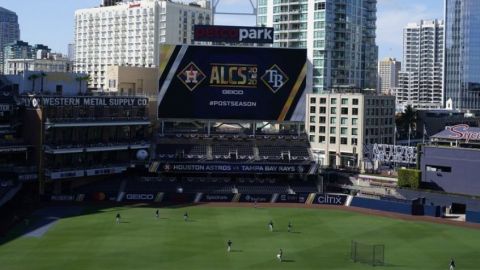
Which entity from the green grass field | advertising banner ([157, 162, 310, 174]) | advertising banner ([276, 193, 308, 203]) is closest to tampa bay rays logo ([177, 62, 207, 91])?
advertising banner ([157, 162, 310, 174])

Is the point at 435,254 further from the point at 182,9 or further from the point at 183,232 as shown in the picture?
the point at 182,9

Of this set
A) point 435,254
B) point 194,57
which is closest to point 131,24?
point 194,57

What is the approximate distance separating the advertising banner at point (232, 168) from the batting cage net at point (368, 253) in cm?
3111

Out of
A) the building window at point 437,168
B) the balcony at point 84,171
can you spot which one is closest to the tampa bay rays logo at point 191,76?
the balcony at point 84,171

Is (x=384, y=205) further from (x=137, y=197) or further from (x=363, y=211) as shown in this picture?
(x=137, y=197)

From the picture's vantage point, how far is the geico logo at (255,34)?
88938 millimetres

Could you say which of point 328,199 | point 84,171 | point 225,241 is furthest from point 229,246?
point 84,171

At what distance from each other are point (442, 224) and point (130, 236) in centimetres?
3441

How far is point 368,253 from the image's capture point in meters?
54.3

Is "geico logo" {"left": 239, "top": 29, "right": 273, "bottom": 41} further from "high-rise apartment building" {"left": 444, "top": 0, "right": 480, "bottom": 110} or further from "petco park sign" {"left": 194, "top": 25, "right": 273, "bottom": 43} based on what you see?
"high-rise apartment building" {"left": 444, "top": 0, "right": 480, "bottom": 110}

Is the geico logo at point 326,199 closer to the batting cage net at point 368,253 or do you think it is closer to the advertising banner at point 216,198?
the advertising banner at point 216,198

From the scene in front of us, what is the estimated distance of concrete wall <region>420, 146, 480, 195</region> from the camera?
82.2 metres

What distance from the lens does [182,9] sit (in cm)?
19038

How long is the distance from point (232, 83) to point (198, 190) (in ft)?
51.9
